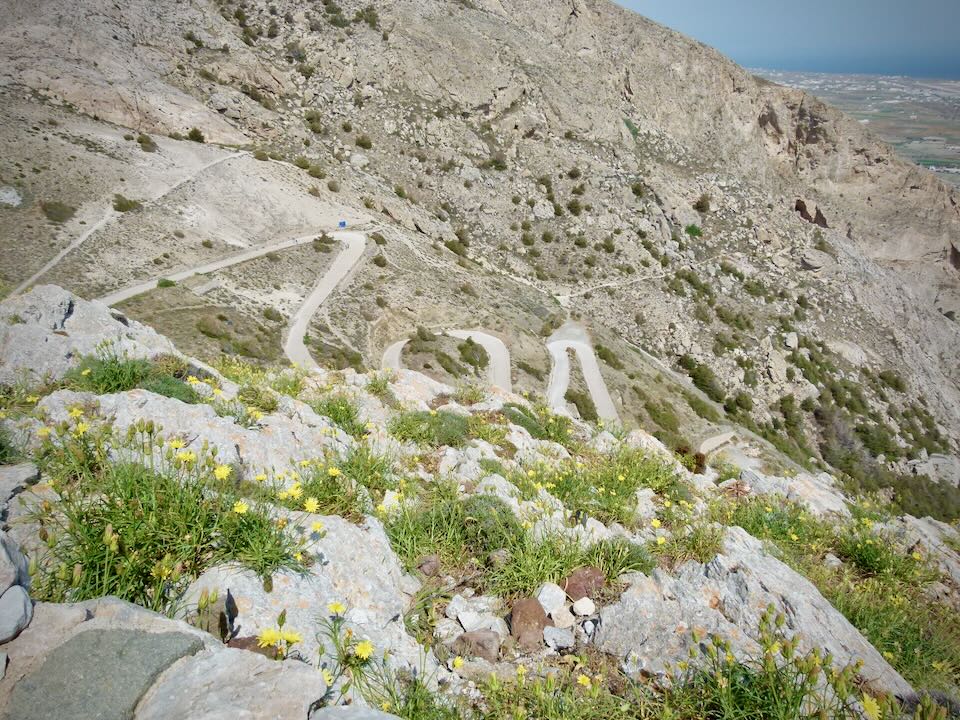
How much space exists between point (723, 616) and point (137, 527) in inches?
204

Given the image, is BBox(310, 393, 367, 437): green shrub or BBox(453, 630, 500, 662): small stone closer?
BBox(453, 630, 500, 662): small stone

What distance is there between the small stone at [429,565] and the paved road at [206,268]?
2808 cm

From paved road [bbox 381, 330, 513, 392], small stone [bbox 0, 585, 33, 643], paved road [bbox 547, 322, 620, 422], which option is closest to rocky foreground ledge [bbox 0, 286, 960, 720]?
small stone [bbox 0, 585, 33, 643]

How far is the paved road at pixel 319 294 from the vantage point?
29.8m

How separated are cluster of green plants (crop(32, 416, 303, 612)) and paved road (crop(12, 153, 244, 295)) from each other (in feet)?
77.6

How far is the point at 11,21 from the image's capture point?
139ft

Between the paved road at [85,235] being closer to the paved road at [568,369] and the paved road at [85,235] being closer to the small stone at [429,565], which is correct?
the small stone at [429,565]

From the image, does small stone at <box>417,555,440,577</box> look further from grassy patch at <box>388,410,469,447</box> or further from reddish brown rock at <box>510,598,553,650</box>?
grassy patch at <box>388,410,469,447</box>

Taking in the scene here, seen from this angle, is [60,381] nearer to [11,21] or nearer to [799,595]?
[799,595]

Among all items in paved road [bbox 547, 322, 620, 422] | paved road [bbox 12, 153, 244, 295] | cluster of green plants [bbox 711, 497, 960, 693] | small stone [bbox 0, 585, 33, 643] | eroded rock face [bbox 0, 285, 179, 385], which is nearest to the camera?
small stone [bbox 0, 585, 33, 643]

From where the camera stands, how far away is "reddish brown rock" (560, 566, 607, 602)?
544 centimetres

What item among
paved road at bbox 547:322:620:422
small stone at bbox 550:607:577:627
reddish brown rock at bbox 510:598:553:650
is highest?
reddish brown rock at bbox 510:598:553:650

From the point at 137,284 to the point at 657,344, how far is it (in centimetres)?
4483

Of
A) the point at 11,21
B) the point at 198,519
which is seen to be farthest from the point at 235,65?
the point at 198,519
